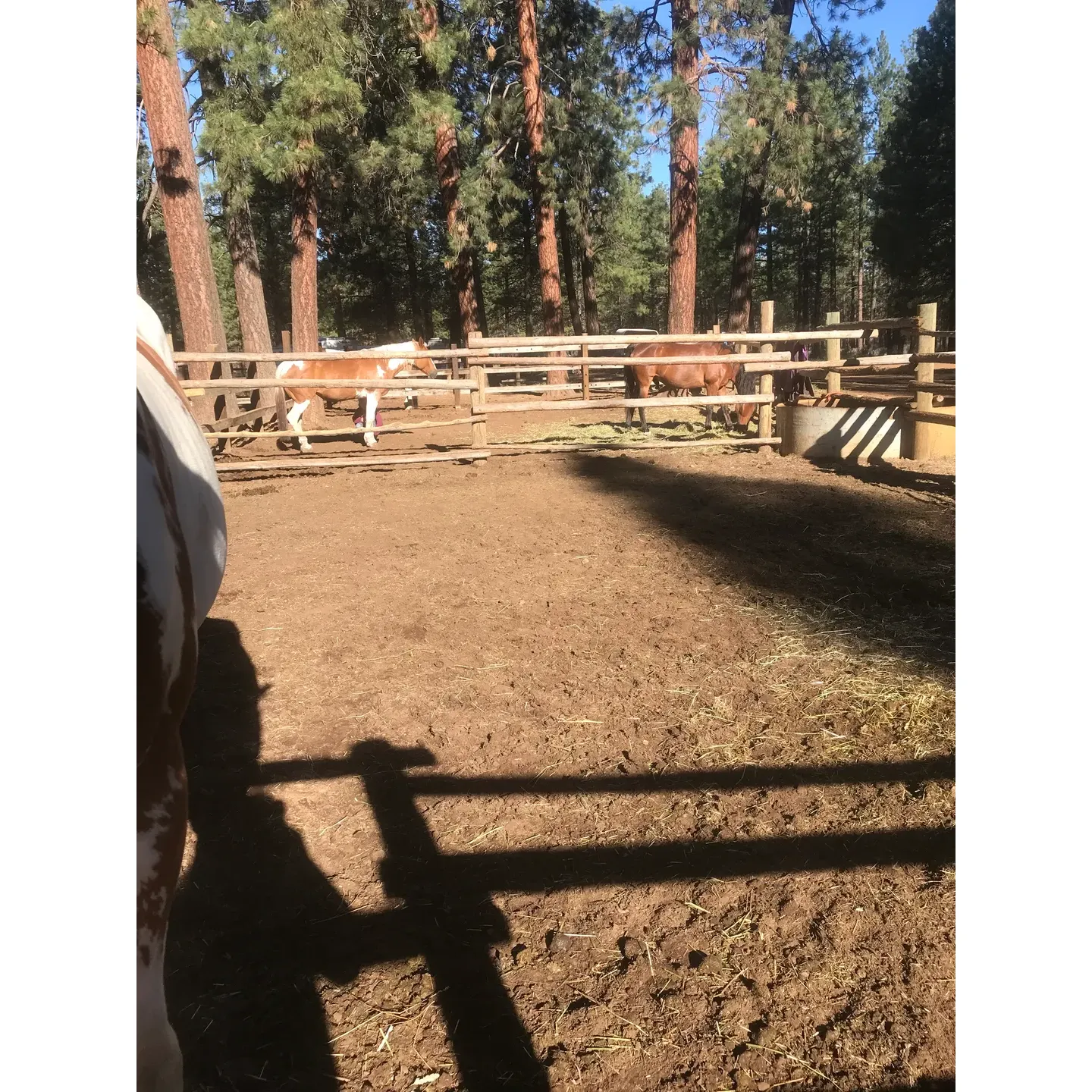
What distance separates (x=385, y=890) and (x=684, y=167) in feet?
40.7

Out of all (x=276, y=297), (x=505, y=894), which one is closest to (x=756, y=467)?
(x=505, y=894)

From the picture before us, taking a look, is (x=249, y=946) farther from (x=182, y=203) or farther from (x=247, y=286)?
(x=247, y=286)

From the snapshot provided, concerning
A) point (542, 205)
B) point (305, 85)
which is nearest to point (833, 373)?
point (305, 85)

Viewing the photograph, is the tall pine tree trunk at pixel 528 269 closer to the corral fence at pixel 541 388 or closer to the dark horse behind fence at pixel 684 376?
the dark horse behind fence at pixel 684 376

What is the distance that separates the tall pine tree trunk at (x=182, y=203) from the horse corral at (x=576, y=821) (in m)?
5.69

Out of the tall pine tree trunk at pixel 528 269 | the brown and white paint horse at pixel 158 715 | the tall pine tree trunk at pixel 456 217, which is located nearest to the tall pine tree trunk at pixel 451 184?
the tall pine tree trunk at pixel 456 217

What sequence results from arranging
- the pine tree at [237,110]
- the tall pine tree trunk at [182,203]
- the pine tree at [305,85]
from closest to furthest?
the tall pine tree trunk at [182,203] → the pine tree at [237,110] → the pine tree at [305,85]

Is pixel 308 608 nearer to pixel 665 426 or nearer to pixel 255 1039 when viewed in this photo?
pixel 255 1039

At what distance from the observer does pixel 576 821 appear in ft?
7.88

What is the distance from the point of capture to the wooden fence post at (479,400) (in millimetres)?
8125

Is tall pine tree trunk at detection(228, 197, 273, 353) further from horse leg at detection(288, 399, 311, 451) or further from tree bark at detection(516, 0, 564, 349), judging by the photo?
tree bark at detection(516, 0, 564, 349)

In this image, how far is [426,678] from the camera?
343cm

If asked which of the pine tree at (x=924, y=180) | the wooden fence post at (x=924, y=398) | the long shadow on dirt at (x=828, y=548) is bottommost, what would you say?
the long shadow on dirt at (x=828, y=548)

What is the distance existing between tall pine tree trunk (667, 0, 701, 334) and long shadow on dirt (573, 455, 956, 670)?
607 cm
